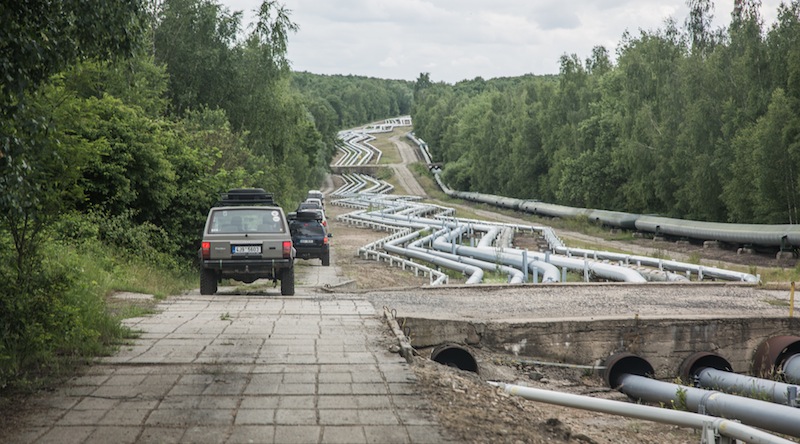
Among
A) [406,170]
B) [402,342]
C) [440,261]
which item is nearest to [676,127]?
[440,261]

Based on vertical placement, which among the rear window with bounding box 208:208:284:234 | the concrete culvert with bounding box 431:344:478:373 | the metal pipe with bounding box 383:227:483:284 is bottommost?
the metal pipe with bounding box 383:227:483:284

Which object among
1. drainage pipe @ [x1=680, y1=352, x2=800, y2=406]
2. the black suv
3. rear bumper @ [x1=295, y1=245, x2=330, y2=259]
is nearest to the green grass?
drainage pipe @ [x1=680, y1=352, x2=800, y2=406]

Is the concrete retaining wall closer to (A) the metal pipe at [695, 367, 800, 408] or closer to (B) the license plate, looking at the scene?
(A) the metal pipe at [695, 367, 800, 408]

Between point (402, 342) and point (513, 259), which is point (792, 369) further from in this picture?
point (513, 259)

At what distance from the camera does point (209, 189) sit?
2481 centimetres

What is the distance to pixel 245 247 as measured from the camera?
667 inches

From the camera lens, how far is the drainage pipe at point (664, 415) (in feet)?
24.0

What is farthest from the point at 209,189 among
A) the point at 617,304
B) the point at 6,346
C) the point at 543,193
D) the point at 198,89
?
the point at 543,193

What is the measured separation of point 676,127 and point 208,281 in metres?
43.5

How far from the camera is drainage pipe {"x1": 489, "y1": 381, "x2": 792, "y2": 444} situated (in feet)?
24.0

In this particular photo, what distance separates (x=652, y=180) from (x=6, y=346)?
54418 millimetres

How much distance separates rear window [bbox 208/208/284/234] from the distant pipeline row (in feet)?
84.1

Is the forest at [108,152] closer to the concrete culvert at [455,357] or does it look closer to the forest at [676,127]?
the concrete culvert at [455,357]

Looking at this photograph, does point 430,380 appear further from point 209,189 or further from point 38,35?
point 209,189
